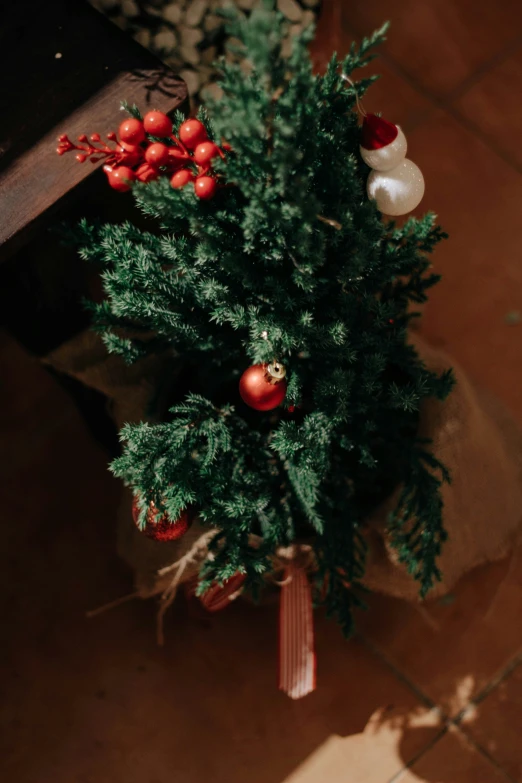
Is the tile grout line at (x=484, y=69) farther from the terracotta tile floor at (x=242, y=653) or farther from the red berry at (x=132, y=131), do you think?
the red berry at (x=132, y=131)

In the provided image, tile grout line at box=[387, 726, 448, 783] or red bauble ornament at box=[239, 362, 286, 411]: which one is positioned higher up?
red bauble ornament at box=[239, 362, 286, 411]

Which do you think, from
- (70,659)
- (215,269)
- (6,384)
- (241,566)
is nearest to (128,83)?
(215,269)

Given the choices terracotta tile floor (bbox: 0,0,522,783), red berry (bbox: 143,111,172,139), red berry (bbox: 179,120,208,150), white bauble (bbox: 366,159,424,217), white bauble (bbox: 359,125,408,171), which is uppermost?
white bauble (bbox: 359,125,408,171)

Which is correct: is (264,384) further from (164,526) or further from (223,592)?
(223,592)

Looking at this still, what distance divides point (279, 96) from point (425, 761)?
1003 mm

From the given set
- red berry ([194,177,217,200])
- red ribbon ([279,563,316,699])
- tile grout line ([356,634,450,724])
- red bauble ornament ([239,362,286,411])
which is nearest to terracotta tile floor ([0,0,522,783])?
tile grout line ([356,634,450,724])

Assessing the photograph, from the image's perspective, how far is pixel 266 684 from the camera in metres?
1.22

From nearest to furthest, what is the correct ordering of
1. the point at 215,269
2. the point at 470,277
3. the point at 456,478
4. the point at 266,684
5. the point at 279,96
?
the point at 279,96, the point at 215,269, the point at 456,478, the point at 266,684, the point at 470,277

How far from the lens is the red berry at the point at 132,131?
2.18 feet

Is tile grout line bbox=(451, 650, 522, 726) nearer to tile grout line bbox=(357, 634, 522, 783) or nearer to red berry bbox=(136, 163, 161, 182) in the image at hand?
tile grout line bbox=(357, 634, 522, 783)

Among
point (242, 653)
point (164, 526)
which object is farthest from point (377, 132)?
point (242, 653)

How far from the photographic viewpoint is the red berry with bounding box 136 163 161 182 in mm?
677

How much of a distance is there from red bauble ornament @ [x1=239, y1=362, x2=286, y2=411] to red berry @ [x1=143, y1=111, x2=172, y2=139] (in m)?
0.23

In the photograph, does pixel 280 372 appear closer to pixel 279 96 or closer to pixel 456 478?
pixel 279 96
